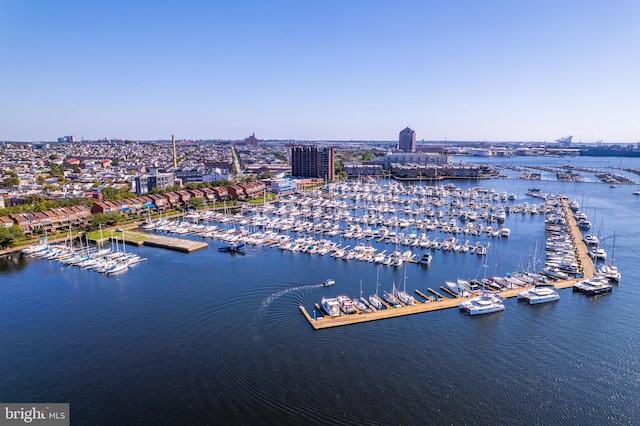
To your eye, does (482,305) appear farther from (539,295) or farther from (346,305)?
(346,305)

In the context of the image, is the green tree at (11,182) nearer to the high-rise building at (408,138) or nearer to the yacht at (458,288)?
the yacht at (458,288)

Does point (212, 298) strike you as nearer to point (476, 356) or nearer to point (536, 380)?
point (476, 356)

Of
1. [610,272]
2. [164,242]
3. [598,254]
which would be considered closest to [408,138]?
[598,254]

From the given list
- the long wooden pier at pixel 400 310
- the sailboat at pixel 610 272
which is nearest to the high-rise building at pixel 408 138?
the sailboat at pixel 610 272

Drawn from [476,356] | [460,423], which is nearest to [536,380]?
[476,356]

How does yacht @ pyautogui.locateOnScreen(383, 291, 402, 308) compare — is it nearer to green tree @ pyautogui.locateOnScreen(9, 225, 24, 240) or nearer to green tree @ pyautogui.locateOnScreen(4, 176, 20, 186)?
green tree @ pyautogui.locateOnScreen(9, 225, 24, 240)

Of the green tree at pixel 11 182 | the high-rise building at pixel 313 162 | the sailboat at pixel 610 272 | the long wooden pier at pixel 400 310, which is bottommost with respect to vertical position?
the long wooden pier at pixel 400 310

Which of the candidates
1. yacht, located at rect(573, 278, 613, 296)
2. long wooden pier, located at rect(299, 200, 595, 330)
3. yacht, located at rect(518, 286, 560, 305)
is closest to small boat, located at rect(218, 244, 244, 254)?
long wooden pier, located at rect(299, 200, 595, 330)
